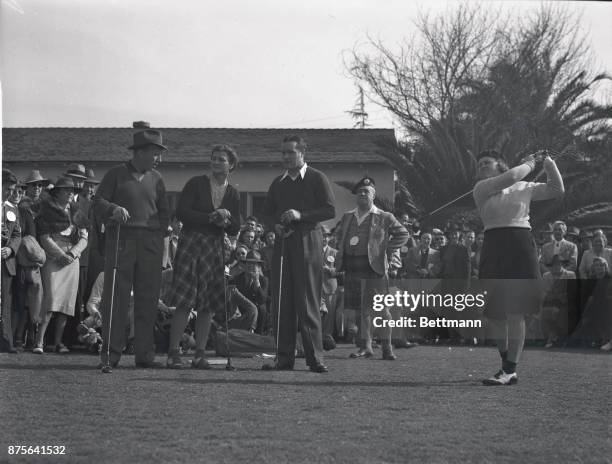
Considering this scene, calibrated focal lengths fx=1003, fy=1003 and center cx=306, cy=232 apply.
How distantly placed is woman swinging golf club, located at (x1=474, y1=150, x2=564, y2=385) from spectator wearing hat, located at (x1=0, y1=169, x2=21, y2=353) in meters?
4.71

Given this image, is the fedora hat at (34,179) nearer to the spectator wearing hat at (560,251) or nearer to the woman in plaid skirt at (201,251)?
the woman in plaid skirt at (201,251)

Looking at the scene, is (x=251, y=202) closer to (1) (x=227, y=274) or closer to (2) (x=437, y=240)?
(2) (x=437, y=240)

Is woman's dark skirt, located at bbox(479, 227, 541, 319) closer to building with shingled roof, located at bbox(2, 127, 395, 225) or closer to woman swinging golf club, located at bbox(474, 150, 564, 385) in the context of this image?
woman swinging golf club, located at bbox(474, 150, 564, 385)

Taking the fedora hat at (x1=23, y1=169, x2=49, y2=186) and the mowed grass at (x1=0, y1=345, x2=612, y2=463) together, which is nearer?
the mowed grass at (x1=0, y1=345, x2=612, y2=463)

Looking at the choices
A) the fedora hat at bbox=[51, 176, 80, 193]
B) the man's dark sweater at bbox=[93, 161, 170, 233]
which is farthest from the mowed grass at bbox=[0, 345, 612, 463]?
the fedora hat at bbox=[51, 176, 80, 193]

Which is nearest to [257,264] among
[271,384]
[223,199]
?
[223,199]

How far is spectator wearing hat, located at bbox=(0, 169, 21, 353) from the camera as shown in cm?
983

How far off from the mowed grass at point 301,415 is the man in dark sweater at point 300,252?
0.99 feet

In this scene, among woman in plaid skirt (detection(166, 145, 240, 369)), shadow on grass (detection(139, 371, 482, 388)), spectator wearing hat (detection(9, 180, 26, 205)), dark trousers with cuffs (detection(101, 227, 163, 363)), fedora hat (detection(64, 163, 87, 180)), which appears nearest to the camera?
shadow on grass (detection(139, 371, 482, 388))

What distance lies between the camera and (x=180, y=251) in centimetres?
880

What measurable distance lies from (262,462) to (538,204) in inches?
613

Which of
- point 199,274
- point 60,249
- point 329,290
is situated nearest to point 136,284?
point 199,274

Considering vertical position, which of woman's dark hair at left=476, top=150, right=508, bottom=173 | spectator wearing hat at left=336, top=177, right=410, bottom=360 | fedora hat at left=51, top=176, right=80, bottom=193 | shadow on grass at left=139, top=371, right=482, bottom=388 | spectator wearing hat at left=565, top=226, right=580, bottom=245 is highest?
spectator wearing hat at left=565, top=226, right=580, bottom=245

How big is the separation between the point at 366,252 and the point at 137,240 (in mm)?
3139
